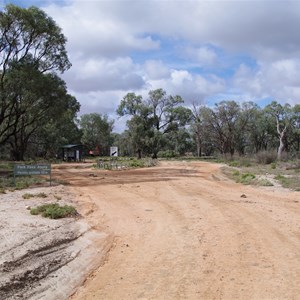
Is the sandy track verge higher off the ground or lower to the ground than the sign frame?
lower

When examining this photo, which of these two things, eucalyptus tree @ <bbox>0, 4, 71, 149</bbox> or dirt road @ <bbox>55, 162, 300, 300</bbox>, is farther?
eucalyptus tree @ <bbox>0, 4, 71, 149</bbox>

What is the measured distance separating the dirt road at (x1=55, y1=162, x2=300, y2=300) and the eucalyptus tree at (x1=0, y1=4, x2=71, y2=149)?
61.1 feet

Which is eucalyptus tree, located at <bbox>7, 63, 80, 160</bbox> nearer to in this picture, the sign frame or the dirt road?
the sign frame

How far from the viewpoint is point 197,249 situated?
780 centimetres

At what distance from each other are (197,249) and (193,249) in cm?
7

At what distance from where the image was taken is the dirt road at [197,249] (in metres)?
5.81

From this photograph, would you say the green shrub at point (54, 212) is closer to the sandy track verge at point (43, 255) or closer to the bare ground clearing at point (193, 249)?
the sandy track verge at point (43, 255)

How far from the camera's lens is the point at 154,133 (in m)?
69.8

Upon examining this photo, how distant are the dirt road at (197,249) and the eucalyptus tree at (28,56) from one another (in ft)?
61.1

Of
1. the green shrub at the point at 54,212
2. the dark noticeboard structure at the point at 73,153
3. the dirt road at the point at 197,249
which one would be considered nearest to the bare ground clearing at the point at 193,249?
the dirt road at the point at 197,249

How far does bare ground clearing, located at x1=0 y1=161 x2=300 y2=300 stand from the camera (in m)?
5.82

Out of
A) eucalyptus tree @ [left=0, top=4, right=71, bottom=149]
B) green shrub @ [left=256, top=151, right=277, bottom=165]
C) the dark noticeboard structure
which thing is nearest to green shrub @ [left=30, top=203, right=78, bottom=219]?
eucalyptus tree @ [left=0, top=4, right=71, bottom=149]

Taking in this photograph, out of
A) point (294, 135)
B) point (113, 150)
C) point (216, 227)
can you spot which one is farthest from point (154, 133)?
point (216, 227)

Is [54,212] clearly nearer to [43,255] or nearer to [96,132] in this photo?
[43,255]
